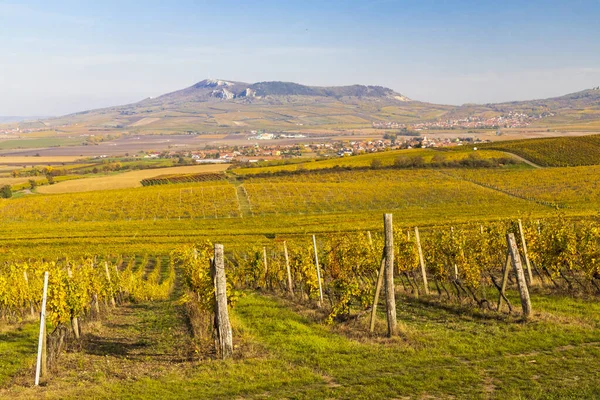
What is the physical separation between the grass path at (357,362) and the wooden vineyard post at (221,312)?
463 millimetres

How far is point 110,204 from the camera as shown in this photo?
291 feet

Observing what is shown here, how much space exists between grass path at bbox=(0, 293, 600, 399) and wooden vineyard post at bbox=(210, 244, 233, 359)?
46 cm

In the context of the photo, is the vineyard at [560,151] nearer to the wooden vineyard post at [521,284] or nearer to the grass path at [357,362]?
the wooden vineyard post at [521,284]

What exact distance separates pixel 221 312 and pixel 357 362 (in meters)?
4.67

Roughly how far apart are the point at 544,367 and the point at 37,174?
175 metres

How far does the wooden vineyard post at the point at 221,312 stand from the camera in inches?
602

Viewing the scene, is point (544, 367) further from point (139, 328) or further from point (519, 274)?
point (139, 328)

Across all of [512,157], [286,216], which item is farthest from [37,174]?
[512,157]

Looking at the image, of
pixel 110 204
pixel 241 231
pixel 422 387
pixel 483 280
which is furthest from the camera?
pixel 110 204

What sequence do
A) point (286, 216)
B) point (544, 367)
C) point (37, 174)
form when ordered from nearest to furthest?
1. point (544, 367)
2. point (286, 216)
3. point (37, 174)

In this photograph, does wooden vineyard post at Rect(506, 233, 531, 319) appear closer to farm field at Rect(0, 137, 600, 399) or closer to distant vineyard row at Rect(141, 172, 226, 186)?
farm field at Rect(0, 137, 600, 399)

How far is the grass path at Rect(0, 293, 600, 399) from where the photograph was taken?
12305 millimetres

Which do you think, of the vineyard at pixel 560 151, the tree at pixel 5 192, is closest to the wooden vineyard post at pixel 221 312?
the vineyard at pixel 560 151

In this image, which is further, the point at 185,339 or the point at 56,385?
the point at 185,339
